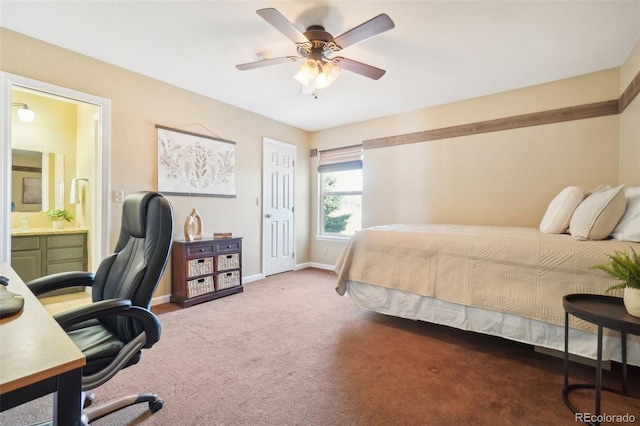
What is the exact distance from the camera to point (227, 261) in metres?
3.55

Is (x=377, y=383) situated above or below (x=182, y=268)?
below

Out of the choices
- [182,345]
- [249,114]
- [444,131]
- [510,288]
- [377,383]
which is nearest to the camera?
[377,383]

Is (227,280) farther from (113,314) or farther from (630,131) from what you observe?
(630,131)

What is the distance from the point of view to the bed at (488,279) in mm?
1767

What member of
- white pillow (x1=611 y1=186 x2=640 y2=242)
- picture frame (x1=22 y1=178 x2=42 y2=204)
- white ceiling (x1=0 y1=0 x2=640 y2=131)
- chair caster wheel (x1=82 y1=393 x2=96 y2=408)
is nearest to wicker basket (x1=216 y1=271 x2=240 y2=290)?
chair caster wheel (x1=82 y1=393 x2=96 y2=408)

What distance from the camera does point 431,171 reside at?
401cm

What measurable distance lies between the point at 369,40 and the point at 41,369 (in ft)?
9.04

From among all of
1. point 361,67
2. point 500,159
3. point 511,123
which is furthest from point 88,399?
point 511,123

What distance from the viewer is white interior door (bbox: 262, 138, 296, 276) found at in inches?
177

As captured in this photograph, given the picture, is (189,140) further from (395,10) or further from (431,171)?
(431,171)

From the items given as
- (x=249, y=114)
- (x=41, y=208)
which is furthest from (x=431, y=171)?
(x=41, y=208)

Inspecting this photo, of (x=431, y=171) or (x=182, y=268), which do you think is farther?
(x=431, y=171)

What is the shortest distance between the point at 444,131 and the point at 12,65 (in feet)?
14.8

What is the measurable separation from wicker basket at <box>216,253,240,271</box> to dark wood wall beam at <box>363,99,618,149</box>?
2722 millimetres
